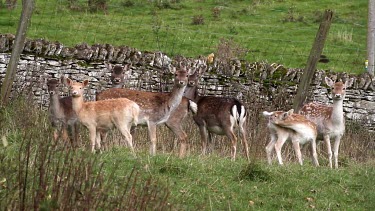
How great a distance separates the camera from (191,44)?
26.8 meters

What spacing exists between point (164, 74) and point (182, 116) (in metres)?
3.45

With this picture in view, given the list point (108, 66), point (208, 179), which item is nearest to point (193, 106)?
point (108, 66)

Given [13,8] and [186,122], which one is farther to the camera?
[13,8]

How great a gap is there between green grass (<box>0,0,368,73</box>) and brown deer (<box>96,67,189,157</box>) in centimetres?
1045

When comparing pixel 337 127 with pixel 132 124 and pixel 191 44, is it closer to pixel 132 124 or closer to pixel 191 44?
pixel 132 124

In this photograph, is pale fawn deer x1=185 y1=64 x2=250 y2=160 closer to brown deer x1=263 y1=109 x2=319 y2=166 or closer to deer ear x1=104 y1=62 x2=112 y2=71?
brown deer x1=263 y1=109 x2=319 y2=166

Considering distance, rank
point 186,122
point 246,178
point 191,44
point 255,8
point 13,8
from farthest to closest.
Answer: point 255,8, point 13,8, point 191,44, point 186,122, point 246,178

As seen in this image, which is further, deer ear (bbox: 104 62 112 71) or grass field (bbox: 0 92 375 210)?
deer ear (bbox: 104 62 112 71)

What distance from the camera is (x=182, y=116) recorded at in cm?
1433

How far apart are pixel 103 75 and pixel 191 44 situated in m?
8.91

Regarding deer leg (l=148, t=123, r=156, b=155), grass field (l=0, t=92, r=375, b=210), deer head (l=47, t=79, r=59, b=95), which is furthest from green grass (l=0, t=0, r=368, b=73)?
grass field (l=0, t=92, r=375, b=210)

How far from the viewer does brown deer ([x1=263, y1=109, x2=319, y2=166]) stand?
13031 millimetres

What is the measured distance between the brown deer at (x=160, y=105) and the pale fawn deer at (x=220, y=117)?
0.43 m

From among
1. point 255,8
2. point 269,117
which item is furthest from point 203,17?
point 269,117
